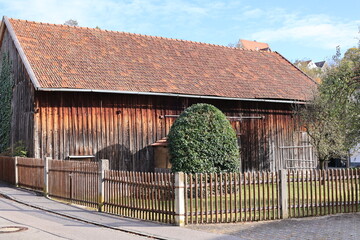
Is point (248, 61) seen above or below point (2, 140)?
above

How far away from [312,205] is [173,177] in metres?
4.10

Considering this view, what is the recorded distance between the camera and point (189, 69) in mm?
24625

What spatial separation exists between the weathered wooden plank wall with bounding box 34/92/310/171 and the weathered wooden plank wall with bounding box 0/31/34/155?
2.72 feet

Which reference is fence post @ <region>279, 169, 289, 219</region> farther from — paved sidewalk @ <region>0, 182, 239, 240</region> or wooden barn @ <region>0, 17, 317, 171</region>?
wooden barn @ <region>0, 17, 317, 171</region>

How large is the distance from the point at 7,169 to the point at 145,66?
8.39 metres

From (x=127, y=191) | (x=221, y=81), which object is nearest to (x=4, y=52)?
(x=221, y=81)

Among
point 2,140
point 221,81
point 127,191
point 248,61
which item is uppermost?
point 248,61

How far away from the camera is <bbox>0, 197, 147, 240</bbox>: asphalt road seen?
31.3 feet

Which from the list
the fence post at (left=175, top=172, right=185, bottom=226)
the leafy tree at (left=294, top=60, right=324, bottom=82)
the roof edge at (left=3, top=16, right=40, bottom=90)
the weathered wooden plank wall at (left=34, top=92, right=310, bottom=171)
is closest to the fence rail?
the fence post at (left=175, top=172, right=185, bottom=226)

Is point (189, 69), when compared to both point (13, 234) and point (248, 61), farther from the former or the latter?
point (13, 234)

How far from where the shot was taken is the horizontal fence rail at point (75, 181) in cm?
1355

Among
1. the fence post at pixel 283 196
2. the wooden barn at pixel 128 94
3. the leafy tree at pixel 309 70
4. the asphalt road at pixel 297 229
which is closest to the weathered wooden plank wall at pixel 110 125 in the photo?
the wooden barn at pixel 128 94

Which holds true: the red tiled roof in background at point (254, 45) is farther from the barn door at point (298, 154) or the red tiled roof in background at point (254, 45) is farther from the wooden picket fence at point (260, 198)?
the wooden picket fence at point (260, 198)

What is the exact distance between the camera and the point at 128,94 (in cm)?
2084
